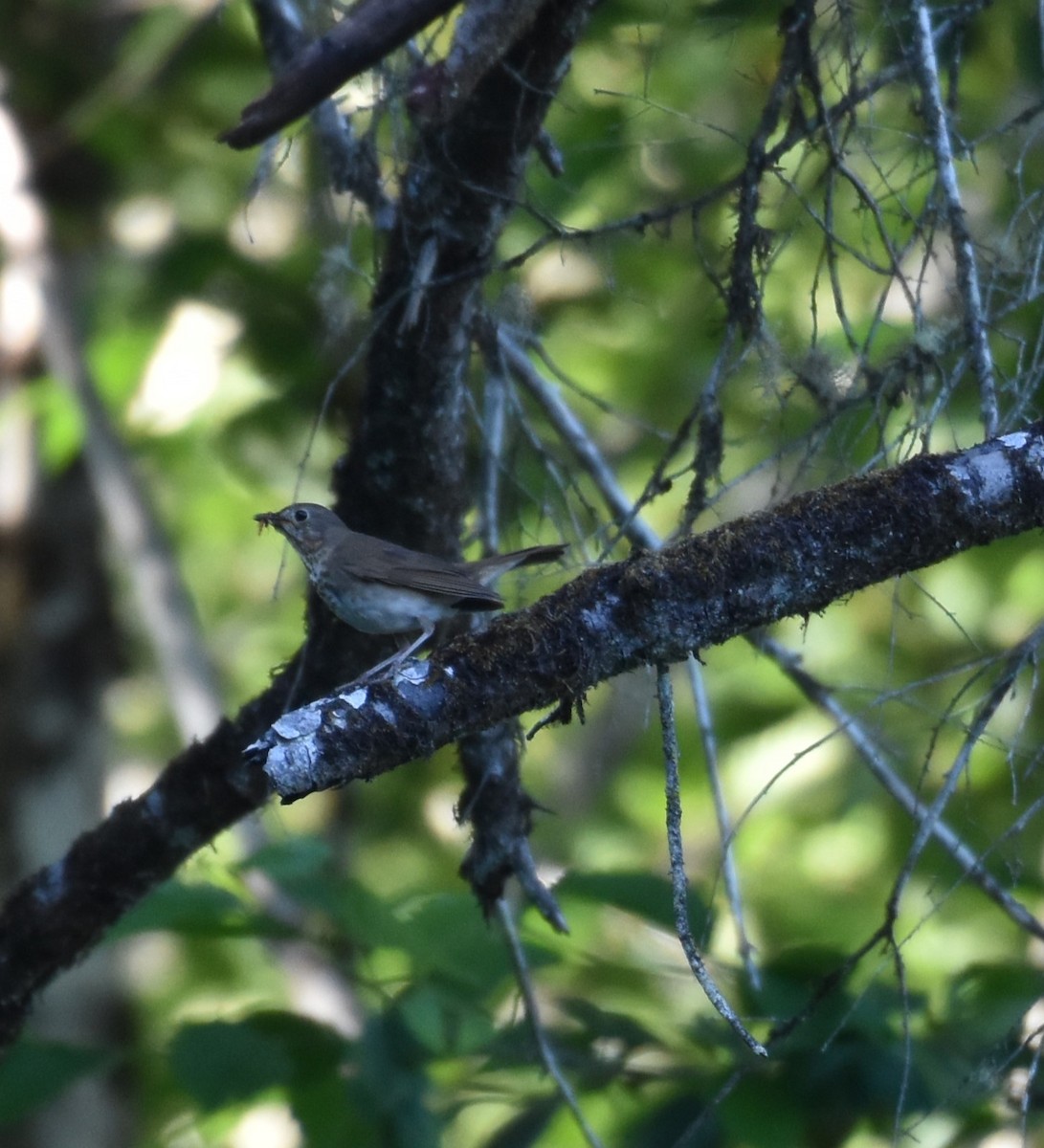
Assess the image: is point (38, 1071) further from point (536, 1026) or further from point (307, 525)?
point (307, 525)

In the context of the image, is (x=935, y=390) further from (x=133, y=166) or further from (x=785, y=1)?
(x=133, y=166)

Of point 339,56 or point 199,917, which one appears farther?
point 199,917

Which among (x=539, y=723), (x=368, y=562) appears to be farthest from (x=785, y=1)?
(x=539, y=723)

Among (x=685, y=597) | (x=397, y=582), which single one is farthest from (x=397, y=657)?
(x=685, y=597)

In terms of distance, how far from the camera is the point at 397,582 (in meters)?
3.78

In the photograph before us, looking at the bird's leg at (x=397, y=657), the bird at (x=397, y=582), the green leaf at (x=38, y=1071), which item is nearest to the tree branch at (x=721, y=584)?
the bird's leg at (x=397, y=657)

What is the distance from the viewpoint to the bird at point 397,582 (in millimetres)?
3750

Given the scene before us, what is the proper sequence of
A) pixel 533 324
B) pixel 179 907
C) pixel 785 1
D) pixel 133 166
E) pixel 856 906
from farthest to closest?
pixel 133 166 → pixel 856 906 → pixel 533 324 → pixel 785 1 → pixel 179 907

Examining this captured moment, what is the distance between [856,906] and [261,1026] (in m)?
3.71

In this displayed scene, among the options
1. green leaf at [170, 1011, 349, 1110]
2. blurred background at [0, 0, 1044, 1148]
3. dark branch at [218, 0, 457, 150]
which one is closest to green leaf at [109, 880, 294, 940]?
blurred background at [0, 0, 1044, 1148]

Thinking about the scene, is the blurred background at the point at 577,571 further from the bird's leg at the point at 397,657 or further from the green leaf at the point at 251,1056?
the bird's leg at the point at 397,657

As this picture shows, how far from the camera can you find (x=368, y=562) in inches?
149

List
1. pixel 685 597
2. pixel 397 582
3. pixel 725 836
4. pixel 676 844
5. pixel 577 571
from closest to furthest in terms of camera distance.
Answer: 1. pixel 676 844
2. pixel 685 597
3. pixel 725 836
4. pixel 397 582
5. pixel 577 571

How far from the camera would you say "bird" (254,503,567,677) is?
3.75m
